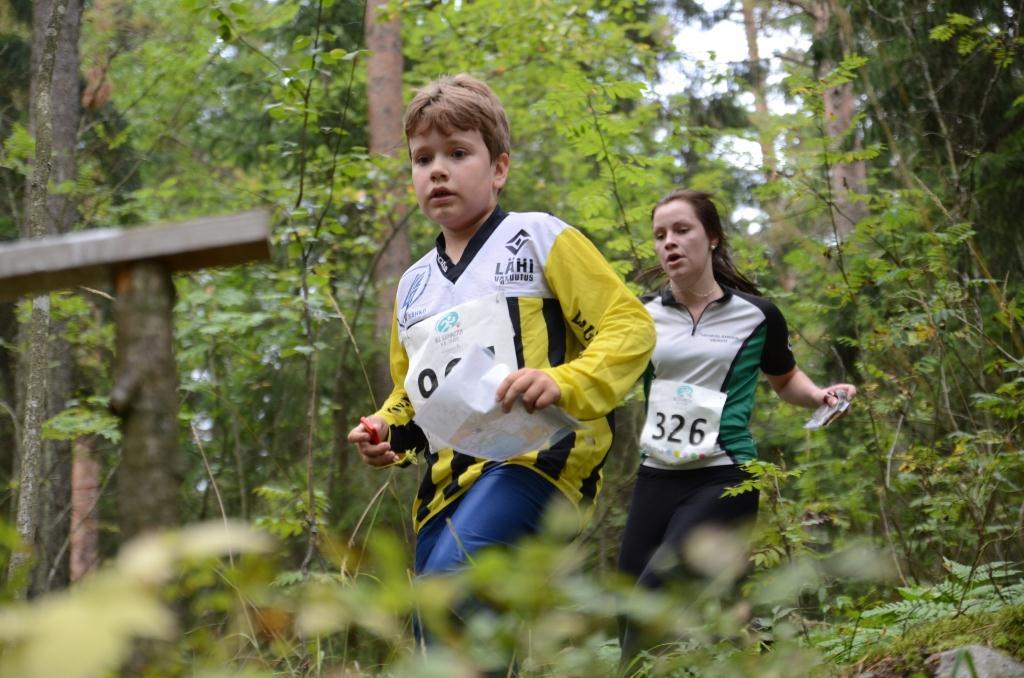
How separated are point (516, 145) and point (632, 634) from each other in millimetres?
9736

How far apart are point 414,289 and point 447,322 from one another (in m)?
0.32

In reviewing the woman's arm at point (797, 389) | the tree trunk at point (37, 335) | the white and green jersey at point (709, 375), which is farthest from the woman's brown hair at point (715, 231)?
the tree trunk at point (37, 335)

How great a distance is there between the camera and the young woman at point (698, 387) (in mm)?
4332

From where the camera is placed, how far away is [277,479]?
9.34 meters

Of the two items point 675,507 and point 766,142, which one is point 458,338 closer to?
point 675,507

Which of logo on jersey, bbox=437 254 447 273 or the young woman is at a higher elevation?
logo on jersey, bbox=437 254 447 273

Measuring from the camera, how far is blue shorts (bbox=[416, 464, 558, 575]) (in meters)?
2.79

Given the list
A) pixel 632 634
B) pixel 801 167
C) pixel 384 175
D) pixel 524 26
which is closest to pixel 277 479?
pixel 384 175

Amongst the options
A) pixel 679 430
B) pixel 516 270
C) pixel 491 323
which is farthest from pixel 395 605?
pixel 679 430

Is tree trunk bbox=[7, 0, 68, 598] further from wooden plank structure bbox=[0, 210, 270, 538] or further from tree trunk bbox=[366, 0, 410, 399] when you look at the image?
tree trunk bbox=[366, 0, 410, 399]

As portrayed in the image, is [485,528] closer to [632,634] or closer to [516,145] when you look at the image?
[632,634]

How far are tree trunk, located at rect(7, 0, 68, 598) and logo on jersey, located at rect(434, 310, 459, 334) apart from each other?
2.23 meters

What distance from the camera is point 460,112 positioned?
10.6 feet

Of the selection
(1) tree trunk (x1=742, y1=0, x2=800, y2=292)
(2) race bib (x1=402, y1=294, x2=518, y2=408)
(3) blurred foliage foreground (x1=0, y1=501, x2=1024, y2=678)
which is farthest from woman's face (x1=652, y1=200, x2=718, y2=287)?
(3) blurred foliage foreground (x1=0, y1=501, x2=1024, y2=678)
